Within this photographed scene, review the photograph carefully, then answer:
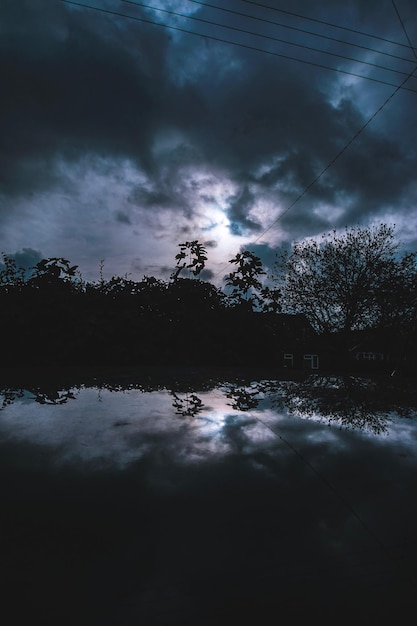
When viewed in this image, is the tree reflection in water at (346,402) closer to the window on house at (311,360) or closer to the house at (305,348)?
the house at (305,348)

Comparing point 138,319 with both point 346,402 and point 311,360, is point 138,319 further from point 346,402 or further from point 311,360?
point 311,360

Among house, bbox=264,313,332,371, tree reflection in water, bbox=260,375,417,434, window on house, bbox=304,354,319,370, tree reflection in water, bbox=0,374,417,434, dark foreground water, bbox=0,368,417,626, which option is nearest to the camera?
dark foreground water, bbox=0,368,417,626

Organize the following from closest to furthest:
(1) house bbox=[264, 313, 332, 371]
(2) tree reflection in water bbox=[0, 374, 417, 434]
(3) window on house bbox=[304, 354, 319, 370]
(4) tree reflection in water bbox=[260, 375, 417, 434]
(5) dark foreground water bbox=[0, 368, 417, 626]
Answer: (5) dark foreground water bbox=[0, 368, 417, 626]
(4) tree reflection in water bbox=[260, 375, 417, 434]
(2) tree reflection in water bbox=[0, 374, 417, 434]
(1) house bbox=[264, 313, 332, 371]
(3) window on house bbox=[304, 354, 319, 370]

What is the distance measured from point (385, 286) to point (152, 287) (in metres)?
12.0

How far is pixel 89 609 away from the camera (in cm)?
98

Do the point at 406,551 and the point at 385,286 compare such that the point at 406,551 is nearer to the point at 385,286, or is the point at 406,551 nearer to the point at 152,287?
the point at 152,287

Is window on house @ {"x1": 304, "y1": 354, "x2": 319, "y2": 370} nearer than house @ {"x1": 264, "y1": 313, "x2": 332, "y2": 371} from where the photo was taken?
No

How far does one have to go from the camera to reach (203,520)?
1.45m

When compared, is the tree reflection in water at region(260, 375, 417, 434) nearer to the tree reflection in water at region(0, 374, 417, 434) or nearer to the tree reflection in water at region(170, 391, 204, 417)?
the tree reflection in water at region(0, 374, 417, 434)

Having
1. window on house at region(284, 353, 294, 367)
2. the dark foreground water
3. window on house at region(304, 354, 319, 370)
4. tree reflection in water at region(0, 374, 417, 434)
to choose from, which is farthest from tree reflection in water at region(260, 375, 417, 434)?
window on house at region(304, 354, 319, 370)

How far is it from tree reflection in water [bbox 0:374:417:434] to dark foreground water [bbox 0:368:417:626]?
1.08ft

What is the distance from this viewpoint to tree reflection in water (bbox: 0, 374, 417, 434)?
3359 millimetres

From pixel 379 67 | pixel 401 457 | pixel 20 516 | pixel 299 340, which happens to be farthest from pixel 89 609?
pixel 299 340

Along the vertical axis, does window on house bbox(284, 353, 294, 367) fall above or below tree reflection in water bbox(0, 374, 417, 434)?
above
